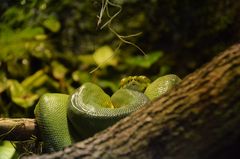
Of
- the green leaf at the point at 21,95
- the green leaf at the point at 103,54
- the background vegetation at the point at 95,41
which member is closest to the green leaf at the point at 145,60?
the background vegetation at the point at 95,41

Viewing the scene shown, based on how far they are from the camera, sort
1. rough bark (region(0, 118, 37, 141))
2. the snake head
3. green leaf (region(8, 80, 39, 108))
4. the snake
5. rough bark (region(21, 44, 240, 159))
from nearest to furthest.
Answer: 1. rough bark (region(21, 44, 240, 159))
2. the snake
3. rough bark (region(0, 118, 37, 141))
4. the snake head
5. green leaf (region(8, 80, 39, 108))

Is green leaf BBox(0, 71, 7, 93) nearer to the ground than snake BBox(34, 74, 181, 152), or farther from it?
nearer to the ground

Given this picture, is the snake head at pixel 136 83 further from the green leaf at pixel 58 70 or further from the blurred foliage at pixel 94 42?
the green leaf at pixel 58 70

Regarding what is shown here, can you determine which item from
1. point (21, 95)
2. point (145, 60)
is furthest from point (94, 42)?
point (21, 95)

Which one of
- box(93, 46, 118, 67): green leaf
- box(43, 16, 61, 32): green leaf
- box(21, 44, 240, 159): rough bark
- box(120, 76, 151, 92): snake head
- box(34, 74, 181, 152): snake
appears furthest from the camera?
box(43, 16, 61, 32): green leaf

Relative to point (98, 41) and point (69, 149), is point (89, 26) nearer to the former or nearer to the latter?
point (98, 41)

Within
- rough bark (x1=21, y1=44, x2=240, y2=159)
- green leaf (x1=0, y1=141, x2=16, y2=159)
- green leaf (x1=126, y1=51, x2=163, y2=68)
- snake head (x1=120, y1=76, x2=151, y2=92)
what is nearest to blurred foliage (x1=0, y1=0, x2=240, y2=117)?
green leaf (x1=126, y1=51, x2=163, y2=68)

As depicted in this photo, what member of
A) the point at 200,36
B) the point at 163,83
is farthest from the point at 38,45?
the point at 163,83

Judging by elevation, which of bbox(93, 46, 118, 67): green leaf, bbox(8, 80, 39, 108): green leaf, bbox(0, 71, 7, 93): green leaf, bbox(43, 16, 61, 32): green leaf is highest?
bbox(43, 16, 61, 32): green leaf

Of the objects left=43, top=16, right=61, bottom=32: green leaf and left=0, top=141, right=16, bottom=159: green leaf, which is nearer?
left=0, top=141, right=16, bottom=159: green leaf

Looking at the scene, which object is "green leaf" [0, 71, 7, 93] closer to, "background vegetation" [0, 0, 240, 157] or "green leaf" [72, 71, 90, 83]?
"background vegetation" [0, 0, 240, 157]
